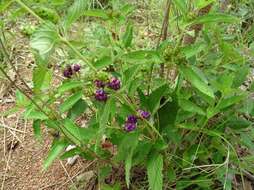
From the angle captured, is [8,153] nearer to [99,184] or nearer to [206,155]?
[99,184]

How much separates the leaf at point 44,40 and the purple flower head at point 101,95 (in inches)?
7.1

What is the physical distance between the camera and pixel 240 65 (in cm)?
117

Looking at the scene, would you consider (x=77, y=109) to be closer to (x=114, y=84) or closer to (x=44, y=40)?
(x=114, y=84)

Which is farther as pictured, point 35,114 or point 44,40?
point 35,114

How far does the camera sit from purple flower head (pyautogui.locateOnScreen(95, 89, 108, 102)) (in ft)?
3.00

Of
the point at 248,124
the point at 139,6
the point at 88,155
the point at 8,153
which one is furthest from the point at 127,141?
the point at 139,6

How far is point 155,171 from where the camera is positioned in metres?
0.98

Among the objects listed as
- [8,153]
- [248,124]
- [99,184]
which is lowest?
[8,153]

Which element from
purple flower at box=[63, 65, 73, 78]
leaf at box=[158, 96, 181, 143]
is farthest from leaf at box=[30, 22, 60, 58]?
leaf at box=[158, 96, 181, 143]

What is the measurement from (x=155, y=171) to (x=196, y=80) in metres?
0.25

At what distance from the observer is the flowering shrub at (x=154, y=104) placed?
0.88 metres

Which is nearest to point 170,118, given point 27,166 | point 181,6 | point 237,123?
point 237,123

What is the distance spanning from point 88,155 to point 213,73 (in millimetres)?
416

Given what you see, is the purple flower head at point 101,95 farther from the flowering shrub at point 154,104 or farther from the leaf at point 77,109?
the leaf at point 77,109
